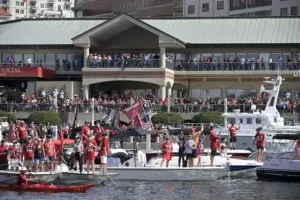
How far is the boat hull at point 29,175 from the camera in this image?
36938mm

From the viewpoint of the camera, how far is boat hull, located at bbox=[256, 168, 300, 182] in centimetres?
4125

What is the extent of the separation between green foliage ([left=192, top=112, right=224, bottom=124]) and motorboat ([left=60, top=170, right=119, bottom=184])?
→ 2034 centimetres

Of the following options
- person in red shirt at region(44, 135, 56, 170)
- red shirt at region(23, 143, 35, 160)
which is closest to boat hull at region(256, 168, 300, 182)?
person in red shirt at region(44, 135, 56, 170)

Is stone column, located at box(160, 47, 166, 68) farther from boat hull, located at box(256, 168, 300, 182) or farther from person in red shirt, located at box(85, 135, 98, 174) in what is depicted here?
person in red shirt, located at box(85, 135, 98, 174)

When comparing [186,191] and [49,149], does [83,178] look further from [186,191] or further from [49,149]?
[186,191]

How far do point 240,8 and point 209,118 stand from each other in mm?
45814

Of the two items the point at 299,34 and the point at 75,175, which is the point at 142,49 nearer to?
the point at 299,34

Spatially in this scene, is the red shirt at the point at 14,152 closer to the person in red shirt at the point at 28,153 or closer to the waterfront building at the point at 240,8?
the person in red shirt at the point at 28,153

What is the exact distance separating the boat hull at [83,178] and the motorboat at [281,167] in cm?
805

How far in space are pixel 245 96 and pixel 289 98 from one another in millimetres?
4760

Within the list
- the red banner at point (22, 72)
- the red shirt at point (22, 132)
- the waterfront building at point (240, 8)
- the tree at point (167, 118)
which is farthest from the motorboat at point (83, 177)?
the waterfront building at point (240, 8)

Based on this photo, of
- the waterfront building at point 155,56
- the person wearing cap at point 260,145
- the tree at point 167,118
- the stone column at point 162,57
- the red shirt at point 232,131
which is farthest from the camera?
the waterfront building at point 155,56

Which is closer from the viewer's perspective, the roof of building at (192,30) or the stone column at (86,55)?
the stone column at (86,55)

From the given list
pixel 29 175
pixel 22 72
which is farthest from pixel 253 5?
pixel 29 175
